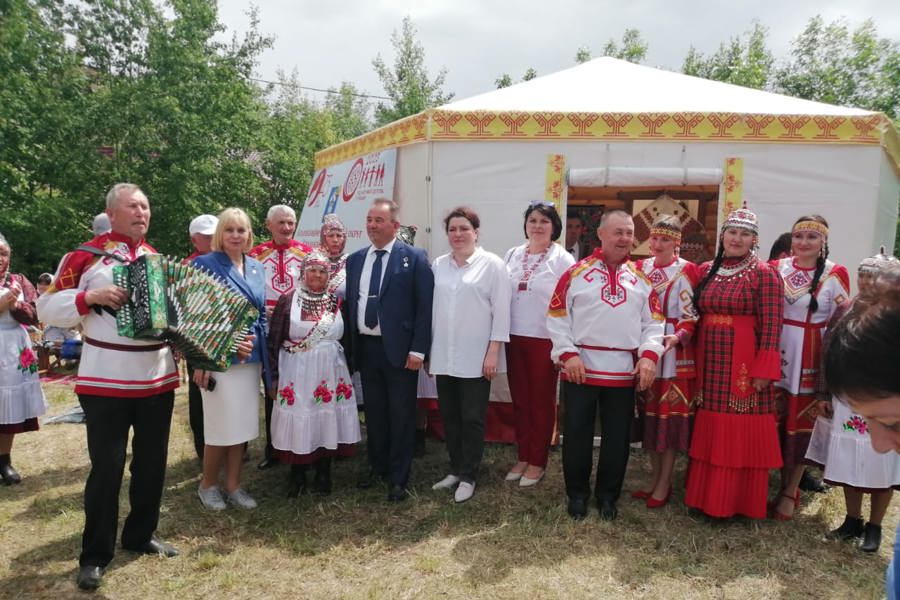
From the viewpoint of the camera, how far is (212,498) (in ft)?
12.2

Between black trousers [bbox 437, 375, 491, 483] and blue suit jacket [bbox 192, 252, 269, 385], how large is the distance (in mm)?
1138

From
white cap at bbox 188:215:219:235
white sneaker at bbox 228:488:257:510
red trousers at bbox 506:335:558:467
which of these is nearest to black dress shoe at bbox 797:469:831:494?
red trousers at bbox 506:335:558:467

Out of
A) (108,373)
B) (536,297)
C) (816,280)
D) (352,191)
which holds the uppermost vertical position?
(352,191)

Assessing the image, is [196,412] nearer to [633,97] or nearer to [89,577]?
[89,577]

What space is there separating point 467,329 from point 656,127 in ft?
8.42

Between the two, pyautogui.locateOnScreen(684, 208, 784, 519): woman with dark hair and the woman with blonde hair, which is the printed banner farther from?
pyautogui.locateOnScreen(684, 208, 784, 519): woman with dark hair

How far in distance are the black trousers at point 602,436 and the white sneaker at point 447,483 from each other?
81 cm

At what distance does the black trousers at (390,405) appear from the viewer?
150 inches

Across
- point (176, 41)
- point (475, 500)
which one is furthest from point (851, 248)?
point (176, 41)

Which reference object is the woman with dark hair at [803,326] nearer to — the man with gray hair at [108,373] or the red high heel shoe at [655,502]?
the red high heel shoe at [655,502]

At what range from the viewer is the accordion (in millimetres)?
2602

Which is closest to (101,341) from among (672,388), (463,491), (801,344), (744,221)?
(463,491)

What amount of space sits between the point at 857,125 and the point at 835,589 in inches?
146

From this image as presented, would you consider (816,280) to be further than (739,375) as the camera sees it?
Yes
